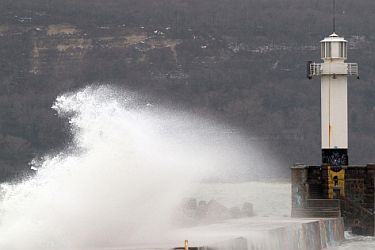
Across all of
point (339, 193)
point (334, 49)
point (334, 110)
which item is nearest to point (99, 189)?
point (339, 193)

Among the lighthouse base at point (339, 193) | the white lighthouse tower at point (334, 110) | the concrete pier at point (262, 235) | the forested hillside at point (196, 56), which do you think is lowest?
the concrete pier at point (262, 235)

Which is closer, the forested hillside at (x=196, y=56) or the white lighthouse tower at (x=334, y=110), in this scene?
the white lighthouse tower at (x=334, y=110)

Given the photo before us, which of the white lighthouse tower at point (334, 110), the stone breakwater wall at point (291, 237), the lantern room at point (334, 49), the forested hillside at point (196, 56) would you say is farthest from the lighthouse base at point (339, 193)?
the forested hillside at point (196, 56)

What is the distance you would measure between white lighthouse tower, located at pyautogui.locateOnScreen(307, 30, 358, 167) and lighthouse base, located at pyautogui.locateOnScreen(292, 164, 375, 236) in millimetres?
391

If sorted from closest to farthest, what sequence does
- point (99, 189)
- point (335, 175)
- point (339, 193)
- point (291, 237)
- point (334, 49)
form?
point (99, 189) → point (291, 237) → point (339, 193) → point (335, 175) → point (334, 49)

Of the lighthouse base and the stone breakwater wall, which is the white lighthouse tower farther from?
the stone breakwater wall

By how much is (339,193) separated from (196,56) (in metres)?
103

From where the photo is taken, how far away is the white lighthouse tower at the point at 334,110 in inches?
1837

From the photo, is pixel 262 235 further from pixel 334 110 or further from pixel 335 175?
pixel 334 110

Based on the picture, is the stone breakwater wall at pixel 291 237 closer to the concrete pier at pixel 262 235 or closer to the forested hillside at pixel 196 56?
the concrete pier at pixel 262 235

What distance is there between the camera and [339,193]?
4588 centimetres

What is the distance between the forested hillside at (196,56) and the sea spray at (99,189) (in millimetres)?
82604

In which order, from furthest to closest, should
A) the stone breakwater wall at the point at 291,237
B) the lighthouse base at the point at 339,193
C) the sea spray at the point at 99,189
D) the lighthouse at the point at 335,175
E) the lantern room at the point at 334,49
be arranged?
the lantern room at the point at 334,49 → the lighthouse at the point at 335,175 → the lighthouse base at the point at 339,193 → the sea spray at the point at 99,189 → the stone breakwater wall at the point at 291,237

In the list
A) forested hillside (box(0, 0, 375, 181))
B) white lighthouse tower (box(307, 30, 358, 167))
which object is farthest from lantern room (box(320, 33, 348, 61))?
forested hillside (box(0, 0, 375, 181))
